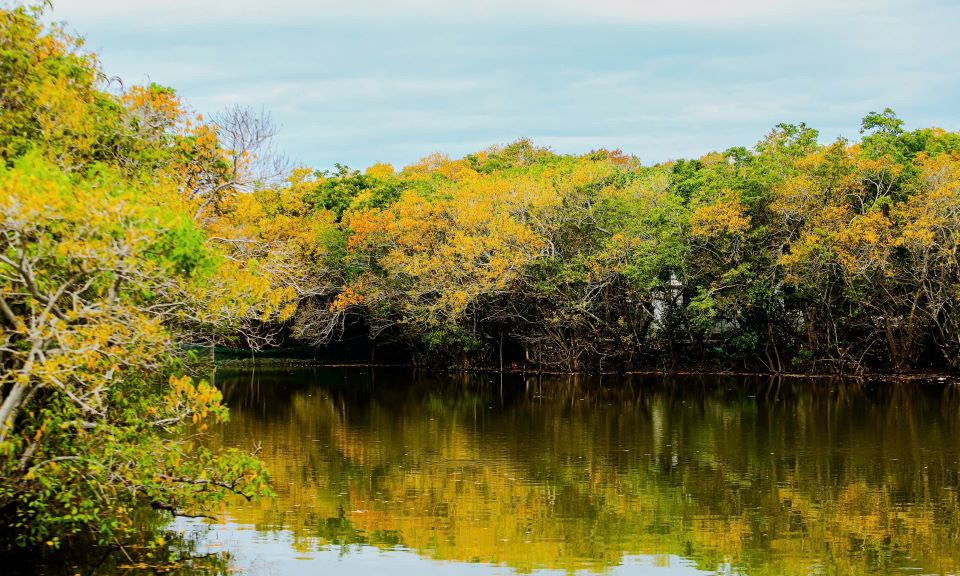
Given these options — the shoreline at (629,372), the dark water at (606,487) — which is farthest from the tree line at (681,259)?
the dark water at (606,487)

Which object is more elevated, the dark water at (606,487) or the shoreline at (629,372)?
the shoreline at (629,372)

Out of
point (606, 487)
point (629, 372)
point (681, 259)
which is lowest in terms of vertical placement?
point (606, 487)

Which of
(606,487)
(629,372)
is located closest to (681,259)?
(629,372)

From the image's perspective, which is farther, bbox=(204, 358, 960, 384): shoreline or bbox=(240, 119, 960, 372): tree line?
bbox=(204, 358, 960, 384): shoreline

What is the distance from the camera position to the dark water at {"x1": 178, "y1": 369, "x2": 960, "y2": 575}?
42.4 feet

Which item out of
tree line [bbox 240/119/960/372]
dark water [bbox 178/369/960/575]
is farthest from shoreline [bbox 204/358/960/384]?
dark water [bbox 178/369/960/575]

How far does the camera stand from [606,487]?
57.6 ft

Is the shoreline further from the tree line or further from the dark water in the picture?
the dark water

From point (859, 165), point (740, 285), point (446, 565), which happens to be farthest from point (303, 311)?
point (446, 565)

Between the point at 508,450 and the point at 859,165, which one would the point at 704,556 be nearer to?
the point at 508,450

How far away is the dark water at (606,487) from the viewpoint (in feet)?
42.4

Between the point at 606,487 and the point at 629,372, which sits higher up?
the point at 629,372

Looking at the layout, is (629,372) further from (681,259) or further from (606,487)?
(606,487)

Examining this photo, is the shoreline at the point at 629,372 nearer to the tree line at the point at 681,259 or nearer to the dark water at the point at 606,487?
the tree line at the point at 681,259
